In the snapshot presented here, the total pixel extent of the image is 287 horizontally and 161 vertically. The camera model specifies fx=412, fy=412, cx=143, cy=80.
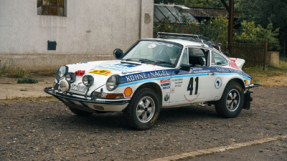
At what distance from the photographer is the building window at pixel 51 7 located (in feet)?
48.3

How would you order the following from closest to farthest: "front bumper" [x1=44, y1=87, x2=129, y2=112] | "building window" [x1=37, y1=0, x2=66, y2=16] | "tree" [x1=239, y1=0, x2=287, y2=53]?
1. "front bumper" [x1=44, y1=87, x2=129, y2=112]
2. "building window" [x1=37, y1=0, x2=66, y2=16]
3. "tree" [x1=239, y1=0, x2=287, y2=53]

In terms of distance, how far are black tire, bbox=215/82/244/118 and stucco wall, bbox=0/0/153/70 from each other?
8143 mm

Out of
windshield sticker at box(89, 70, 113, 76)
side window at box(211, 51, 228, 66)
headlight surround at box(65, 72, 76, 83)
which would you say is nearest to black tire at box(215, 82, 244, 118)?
side window at box(211, 51, 228, 66)

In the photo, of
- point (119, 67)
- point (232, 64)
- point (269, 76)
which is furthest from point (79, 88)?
point (269, 76)

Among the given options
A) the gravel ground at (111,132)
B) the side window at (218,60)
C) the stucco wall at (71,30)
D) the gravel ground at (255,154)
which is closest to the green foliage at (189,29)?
the stucco wall at (71,30)

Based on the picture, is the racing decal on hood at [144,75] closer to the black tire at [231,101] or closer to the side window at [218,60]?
the side window at [218,60]

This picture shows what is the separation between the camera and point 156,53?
7727mm

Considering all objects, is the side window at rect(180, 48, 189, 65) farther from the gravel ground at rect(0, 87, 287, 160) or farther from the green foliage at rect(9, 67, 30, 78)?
the green foliage at rect(9, 67, 30, 78)

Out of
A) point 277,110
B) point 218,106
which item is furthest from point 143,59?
point 277,110

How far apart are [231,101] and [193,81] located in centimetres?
136

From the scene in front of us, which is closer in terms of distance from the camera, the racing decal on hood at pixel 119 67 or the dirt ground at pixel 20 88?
the racing decal on hood at pixel 119 67

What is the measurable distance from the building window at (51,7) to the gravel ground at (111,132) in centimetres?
601

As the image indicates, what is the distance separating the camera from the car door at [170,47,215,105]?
7445 mm

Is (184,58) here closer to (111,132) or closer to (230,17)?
(111,132)
